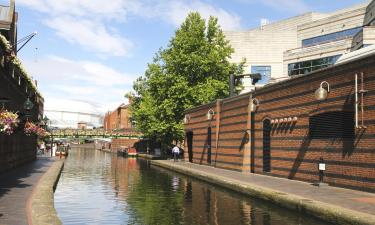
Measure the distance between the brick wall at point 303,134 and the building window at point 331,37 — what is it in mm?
30113

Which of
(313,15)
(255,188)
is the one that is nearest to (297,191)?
(255,188)

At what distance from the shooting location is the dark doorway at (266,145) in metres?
26.5

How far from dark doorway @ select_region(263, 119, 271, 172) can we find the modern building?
214 inches

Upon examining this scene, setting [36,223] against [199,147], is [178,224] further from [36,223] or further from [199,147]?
[199,147]

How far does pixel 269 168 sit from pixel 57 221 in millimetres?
17535

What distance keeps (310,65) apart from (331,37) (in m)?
6.03

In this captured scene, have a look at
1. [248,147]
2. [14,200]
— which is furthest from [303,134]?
[14,200]

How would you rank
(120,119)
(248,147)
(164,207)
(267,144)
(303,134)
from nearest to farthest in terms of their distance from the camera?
(164,207) → (303,134) → (267,144) → (248,147) → (120,119)

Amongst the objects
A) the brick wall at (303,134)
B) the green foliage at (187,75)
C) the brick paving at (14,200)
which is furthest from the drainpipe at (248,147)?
the green foliage at (187,75)

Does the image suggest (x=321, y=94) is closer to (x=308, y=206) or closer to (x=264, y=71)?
(x=308, y=206)

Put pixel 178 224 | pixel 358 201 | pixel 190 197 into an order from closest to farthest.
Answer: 1. pixel 178 224
2. pixel 358 201
3. pixel 190 197

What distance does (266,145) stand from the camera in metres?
26.9

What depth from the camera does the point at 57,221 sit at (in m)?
10.7

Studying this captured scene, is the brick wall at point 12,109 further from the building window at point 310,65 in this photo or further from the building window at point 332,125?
the building window at point 310,65
